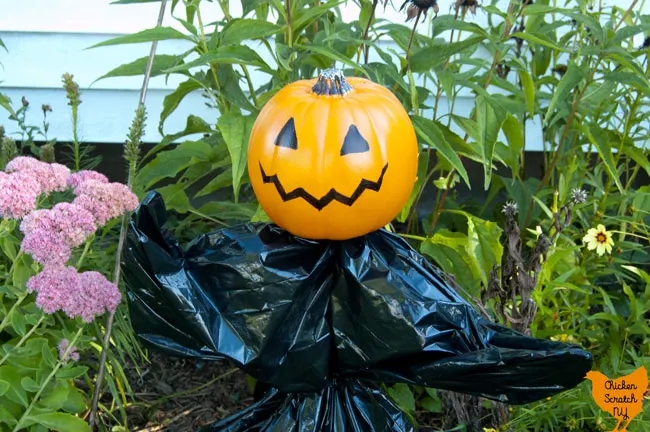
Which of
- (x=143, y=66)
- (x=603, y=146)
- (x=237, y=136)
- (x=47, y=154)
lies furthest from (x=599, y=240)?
(x=47, y=154)

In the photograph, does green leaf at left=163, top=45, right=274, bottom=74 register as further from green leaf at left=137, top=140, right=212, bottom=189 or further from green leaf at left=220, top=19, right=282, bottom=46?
green leaf at left=137, top=140, right=212, bottom=189

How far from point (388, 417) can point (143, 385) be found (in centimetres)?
94

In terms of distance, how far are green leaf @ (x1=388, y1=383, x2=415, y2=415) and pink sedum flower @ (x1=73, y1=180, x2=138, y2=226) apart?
2.82 feet

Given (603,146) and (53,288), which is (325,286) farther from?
(603,146)

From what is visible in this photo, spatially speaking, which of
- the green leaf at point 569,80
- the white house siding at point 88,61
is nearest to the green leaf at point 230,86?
the green leaf at point 569,80

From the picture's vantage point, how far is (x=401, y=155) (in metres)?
1.22

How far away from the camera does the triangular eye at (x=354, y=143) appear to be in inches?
45.7

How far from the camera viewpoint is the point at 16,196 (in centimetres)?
131

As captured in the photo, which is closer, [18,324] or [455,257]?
[18,324]

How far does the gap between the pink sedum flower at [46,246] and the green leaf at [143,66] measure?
0.45 metres

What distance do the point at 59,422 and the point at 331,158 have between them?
79 centimetres

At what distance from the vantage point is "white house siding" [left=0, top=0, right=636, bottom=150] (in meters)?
2.80

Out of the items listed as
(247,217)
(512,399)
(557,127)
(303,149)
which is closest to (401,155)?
(303,149)

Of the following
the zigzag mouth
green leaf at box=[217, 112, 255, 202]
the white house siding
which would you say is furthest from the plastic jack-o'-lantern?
the white house siding
